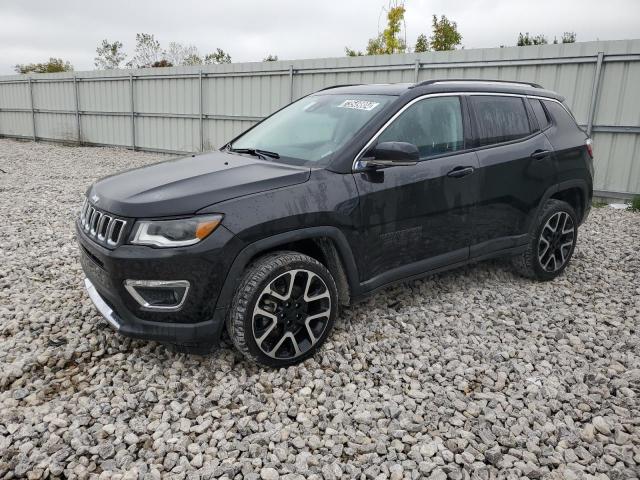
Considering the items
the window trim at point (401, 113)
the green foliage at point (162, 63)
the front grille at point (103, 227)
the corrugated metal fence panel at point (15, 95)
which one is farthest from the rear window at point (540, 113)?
the green foliage at point (162, 63)

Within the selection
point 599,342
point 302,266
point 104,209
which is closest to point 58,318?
point 104,209

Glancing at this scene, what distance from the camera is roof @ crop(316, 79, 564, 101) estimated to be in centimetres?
370

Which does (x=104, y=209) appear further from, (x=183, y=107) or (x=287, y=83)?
(x=183, y=107)

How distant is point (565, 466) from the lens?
244 centimetres

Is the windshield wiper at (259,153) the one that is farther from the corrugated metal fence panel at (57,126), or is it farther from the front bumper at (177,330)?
the corrugated metal fence panel at (57,126)

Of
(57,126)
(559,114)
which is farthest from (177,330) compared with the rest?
(57,126)

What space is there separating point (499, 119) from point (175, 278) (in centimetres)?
296

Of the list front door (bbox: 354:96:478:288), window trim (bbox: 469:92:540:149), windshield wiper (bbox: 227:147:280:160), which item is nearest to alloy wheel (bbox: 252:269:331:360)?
front door (bbox: 354:96:478:288)

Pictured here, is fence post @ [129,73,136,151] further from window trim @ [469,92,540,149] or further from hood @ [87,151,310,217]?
window trim @ [469,92,540,149]

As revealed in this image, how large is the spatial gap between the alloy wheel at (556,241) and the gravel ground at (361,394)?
0.29 metres

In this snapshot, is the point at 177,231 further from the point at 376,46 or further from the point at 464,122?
the point at 376,46

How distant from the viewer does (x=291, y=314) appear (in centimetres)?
309

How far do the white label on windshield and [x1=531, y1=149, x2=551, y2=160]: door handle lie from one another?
5.27 feet

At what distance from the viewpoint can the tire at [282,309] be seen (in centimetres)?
290
